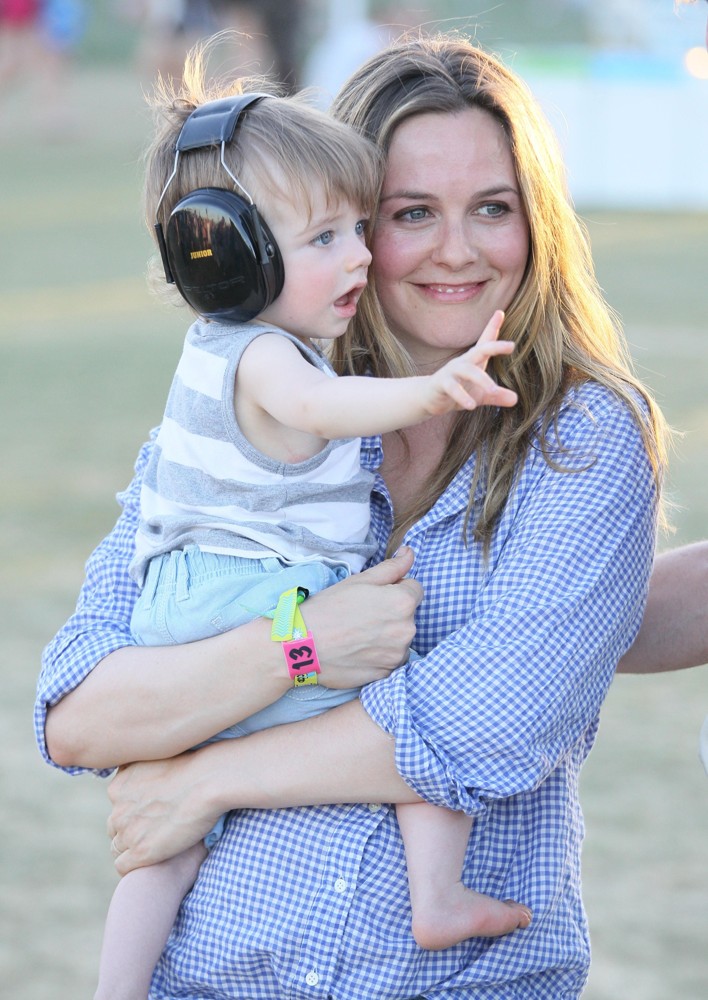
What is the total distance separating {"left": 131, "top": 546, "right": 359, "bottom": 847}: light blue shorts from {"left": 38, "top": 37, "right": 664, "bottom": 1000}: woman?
Answer: 43mm

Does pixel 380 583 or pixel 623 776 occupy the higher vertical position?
pixel 380 583

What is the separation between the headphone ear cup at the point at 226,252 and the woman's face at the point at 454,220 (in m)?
0.40

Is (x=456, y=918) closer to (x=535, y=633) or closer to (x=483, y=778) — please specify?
(x=483, y=778)

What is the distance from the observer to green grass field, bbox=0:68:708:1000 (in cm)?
374

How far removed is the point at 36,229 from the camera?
1406 centimetres

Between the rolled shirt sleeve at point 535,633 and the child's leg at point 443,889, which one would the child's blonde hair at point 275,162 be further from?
the child's leg at point 443,889

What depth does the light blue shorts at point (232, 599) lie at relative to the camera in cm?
238

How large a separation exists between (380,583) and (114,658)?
48cm

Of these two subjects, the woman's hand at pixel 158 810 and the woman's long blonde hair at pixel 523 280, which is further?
the woman's long blonde hair at pixel 523 280

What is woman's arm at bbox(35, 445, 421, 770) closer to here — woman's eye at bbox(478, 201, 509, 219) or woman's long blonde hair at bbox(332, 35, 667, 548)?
woman's long blonde hair at bbox(332, 35, 667, 548)

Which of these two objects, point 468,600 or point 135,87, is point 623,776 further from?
point 135,87

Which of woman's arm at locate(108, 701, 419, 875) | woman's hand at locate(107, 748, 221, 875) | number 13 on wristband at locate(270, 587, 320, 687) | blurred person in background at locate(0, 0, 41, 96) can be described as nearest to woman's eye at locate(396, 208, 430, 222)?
number 13 on wristband at locate(270, 587, 320, 687)

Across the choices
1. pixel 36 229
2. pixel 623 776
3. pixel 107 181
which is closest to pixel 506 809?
pixel 623 776

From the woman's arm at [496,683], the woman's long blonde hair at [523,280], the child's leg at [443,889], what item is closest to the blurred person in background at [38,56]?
the woman's long blonde hair at [523,280]
